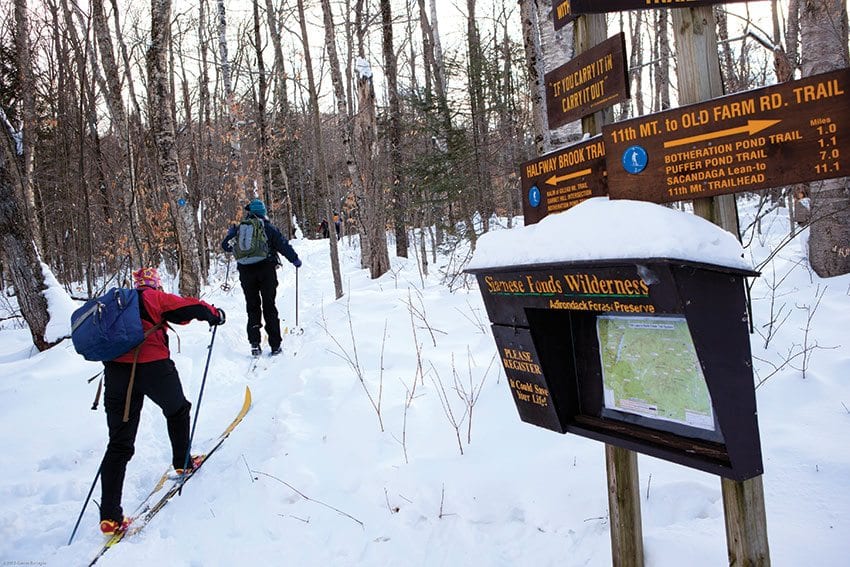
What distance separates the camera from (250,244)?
21.5 ft

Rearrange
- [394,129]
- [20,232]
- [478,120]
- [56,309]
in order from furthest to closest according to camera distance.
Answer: [394,129] < [478,120] < [56,309] < [20,232]

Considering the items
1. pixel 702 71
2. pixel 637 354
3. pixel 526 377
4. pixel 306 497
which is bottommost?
pixel 306 497

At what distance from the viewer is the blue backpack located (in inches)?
130

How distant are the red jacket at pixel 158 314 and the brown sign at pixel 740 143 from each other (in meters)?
3.13

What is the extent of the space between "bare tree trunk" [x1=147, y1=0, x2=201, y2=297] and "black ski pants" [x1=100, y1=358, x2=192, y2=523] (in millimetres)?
6232

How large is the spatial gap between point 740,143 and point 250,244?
5.94 metres

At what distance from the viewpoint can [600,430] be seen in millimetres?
1808

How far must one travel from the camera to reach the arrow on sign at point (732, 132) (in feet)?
4.87

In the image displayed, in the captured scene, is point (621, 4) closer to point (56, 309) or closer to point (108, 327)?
point (108, 327)

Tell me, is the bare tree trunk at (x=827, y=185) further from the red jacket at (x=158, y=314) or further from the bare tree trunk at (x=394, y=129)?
the bare tree trunk at (x=394, y=129)

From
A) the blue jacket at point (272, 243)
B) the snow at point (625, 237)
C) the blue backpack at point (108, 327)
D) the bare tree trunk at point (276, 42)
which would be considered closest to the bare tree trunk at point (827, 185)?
the snow at point (625, 237)

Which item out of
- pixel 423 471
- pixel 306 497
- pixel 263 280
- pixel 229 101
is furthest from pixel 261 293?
pixel 229 101

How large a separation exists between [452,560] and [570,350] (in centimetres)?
134

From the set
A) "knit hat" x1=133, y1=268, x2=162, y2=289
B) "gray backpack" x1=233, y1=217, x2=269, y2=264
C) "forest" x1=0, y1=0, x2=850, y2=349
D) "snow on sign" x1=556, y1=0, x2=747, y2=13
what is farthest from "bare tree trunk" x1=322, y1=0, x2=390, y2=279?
"snow on sign" x1=556, y1=0, x2=747, y2=13
